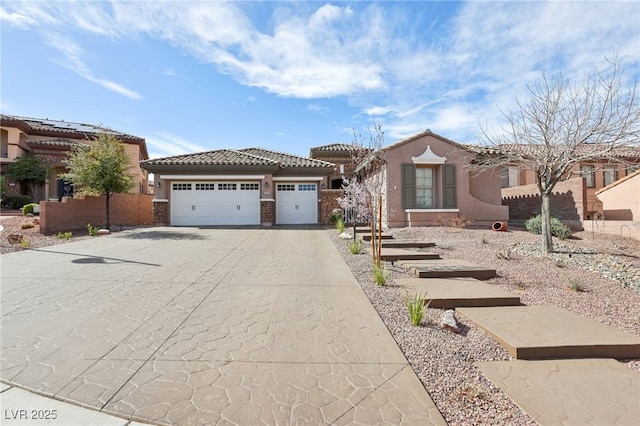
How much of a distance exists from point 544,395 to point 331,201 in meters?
16.1

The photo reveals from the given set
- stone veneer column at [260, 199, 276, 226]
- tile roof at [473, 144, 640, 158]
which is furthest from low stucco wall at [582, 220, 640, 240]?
stone veneer column at [260, 199, 276, 226]

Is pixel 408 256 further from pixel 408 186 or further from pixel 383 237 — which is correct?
pixel 408 186

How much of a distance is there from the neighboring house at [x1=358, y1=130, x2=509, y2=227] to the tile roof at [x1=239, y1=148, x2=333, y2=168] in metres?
4.91

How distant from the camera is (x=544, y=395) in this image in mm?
2840

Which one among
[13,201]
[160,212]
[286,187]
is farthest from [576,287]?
[13,201]

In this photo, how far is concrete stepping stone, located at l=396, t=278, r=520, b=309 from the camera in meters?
5.10

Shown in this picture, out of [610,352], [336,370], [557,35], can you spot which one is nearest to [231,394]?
[336,370]

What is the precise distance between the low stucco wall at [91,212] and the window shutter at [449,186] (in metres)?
18.2

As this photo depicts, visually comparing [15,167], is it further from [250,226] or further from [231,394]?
[231,394]

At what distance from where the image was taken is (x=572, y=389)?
2936mm

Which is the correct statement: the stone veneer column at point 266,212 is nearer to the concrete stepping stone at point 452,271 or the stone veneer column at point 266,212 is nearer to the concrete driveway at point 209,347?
the concrete driveway at point 209,347

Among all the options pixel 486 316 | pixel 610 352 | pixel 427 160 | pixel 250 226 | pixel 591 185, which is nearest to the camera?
pixel 610 352

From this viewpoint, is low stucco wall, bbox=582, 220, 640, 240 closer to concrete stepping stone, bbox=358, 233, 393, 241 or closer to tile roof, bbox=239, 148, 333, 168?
concrete stepping stone, bbox=358, 233, 393, 241

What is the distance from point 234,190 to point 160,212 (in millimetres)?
4323
